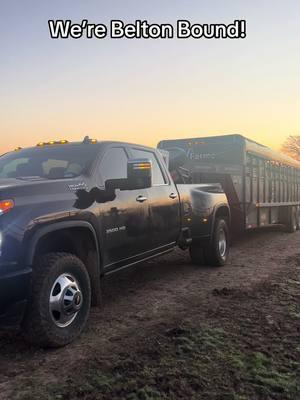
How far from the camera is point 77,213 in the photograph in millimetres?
4035

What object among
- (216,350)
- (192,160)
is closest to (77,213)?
(216,350)

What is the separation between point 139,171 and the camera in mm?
4438

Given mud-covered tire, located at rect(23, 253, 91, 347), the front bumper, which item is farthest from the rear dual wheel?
the front bumper

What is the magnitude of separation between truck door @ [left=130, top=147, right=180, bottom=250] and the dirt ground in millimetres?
780

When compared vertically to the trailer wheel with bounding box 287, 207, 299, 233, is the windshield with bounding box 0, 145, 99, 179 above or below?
above

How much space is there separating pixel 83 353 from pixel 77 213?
1243 millimetres

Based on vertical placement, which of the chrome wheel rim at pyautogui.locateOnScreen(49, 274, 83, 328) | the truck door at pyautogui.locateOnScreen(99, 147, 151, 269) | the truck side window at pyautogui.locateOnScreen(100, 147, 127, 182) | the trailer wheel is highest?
the truck side window at pyautogui.locateOnScreen(100, 147, 127, 182)

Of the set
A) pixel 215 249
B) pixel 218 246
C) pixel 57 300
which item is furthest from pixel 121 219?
pixel 218 246

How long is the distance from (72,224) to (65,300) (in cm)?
68

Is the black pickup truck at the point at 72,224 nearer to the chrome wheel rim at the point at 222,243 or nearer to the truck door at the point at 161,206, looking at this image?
the truck door at the point at 161,206

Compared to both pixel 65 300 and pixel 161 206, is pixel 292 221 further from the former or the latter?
pixel 65 300

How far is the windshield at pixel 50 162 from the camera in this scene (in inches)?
186

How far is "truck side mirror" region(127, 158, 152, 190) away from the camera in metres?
4.42

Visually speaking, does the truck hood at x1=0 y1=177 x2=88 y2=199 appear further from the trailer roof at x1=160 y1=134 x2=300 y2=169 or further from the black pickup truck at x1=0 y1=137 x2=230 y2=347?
the trailer roof at x1=160 y1=134 x2=300 y2=169
